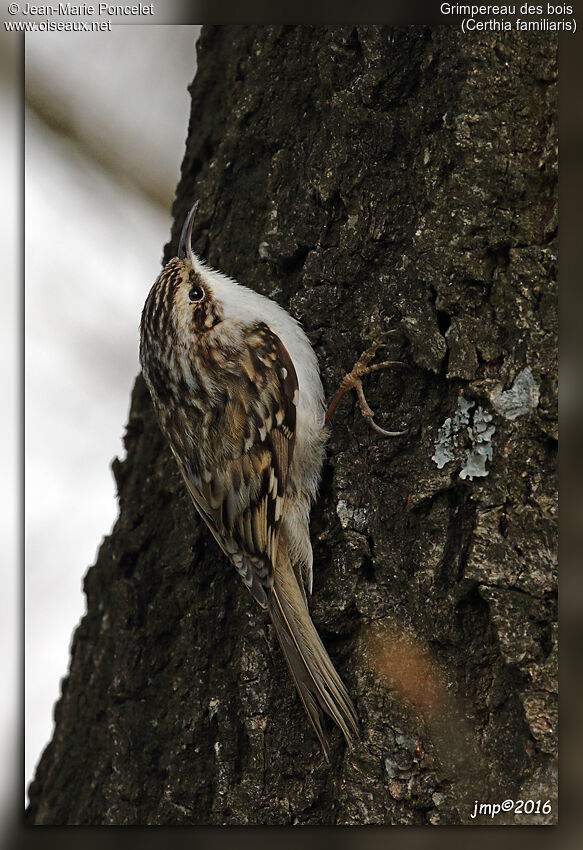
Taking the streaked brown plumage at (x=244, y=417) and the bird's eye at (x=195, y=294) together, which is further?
the bird's eye at (x=195, y=294)

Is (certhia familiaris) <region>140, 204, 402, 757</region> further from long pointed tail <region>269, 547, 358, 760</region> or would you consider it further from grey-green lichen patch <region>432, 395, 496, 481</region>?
grey-green lichen patch <region>432, 395, 496, 481</region>

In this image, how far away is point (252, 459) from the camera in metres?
1.64

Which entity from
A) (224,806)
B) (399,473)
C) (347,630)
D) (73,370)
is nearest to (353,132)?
(399,473)

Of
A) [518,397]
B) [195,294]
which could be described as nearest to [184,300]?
[195,294]

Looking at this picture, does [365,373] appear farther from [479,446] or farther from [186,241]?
[186,241]

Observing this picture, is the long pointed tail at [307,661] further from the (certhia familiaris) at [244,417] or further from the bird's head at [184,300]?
the bird's head at [184,300]

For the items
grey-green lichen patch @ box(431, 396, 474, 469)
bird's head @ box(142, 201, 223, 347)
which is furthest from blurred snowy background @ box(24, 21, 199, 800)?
grey-green lichen patch @ box(431, 396, 474, 469)

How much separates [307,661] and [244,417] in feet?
1.70

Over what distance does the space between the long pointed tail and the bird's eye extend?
23.6 inches

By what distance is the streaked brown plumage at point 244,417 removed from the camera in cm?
155

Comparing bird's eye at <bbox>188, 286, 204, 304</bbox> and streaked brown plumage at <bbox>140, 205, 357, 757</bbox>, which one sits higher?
bird's eye at <bbox>188, 286, 204, 304</bbox>

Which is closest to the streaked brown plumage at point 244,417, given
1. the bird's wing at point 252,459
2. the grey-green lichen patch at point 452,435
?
the bird's wing at point 252,459

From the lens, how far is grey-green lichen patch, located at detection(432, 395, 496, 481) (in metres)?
1.43

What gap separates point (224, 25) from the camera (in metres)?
1.68
